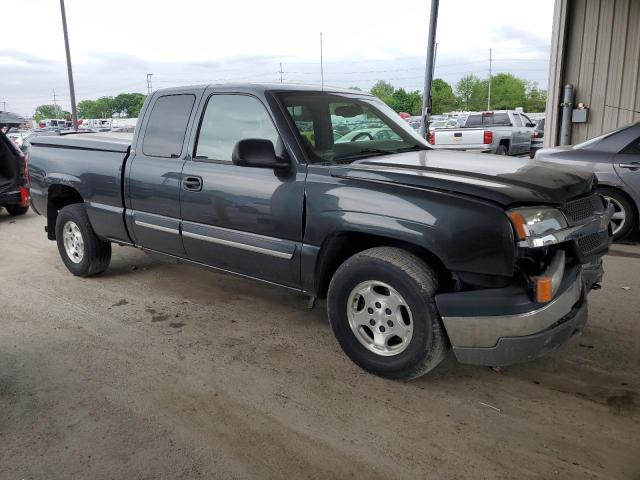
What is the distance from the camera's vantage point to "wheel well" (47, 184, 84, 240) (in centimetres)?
576

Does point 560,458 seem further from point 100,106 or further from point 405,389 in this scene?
point 100,106

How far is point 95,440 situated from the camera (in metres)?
2.86

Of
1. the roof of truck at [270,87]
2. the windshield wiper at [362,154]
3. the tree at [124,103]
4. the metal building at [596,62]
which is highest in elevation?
the tree at [124,103]

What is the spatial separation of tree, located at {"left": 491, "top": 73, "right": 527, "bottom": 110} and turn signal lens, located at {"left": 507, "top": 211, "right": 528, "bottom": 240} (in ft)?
413

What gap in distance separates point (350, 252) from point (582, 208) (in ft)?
4.83

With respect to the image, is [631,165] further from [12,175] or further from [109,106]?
[109,106]

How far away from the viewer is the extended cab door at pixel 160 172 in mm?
4449

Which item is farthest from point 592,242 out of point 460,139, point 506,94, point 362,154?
point 506,94

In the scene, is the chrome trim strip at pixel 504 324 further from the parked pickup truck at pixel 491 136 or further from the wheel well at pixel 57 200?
the parked pickup truck at pixel 491 136

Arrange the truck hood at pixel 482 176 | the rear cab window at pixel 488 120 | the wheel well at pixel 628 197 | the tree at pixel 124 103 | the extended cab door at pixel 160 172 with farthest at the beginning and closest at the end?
the tree at pixel 124 103
the rear cab window at pixel 488 120
the wheel well at pixel 628 197
the extended cab door at pixel 160 172
the truck hood at pixel 482 176

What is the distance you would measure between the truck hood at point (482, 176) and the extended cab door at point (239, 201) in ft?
1.72

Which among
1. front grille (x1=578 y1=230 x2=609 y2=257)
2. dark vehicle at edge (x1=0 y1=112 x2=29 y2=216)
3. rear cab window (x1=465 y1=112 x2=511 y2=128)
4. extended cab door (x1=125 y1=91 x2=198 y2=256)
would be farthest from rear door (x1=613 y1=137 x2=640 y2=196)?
rear cab window (x1=465 y1=112 x2=511 y2=128)

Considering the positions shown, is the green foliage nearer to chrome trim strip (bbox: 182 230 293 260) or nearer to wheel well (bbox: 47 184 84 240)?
wheel well (bbox: 47 184 84 240)

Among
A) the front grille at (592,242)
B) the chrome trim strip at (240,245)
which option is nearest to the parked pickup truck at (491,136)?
the chrome trim strip at (240,245)
